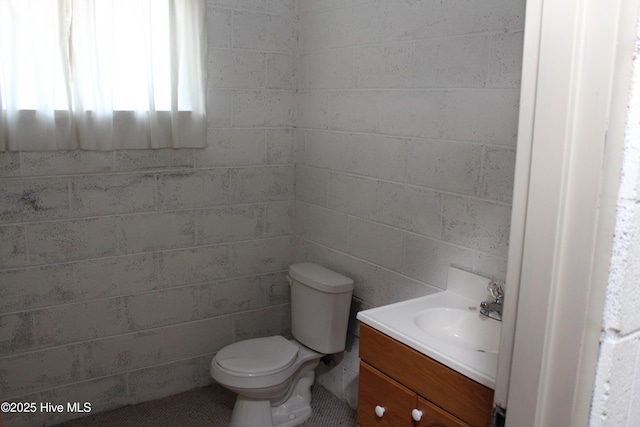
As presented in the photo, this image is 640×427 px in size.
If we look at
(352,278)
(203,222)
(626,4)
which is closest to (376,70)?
(352,278)

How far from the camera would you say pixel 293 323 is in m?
3.00

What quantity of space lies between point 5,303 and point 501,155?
7.54ft

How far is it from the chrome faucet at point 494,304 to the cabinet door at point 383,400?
0.43 metres

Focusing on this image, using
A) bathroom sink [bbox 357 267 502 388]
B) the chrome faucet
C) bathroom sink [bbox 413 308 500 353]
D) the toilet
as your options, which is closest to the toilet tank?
the toilet

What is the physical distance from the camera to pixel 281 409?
112 inches

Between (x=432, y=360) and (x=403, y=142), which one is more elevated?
(x=403, y=142)

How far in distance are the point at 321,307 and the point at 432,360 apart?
108 centimetres

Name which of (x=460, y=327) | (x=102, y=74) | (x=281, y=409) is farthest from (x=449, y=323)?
(x=102, y=74)

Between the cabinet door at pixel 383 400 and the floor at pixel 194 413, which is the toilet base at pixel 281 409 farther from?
the cabinet door at pixel 383 400

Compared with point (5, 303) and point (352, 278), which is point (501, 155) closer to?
point (352, 278)

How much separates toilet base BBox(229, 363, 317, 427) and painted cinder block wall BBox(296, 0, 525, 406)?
8.2 inches

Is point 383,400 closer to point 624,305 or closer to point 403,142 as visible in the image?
point 403,142

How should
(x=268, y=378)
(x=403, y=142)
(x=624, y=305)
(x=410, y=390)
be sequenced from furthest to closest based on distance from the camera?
1. (x=268, y=378)
2. (x=403, y=142)
3. (x=410, y=390)
4. (x=624, y=305)

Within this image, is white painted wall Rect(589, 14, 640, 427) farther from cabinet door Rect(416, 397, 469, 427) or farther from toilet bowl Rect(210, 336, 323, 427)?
toilet bowl Rect(210, 336, 323, 427)
